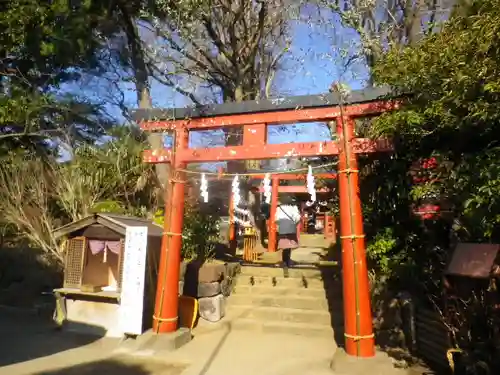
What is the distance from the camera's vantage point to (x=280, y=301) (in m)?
9.83

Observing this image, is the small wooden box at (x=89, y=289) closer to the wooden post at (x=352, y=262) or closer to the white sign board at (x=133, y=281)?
the white sign board at (x=133, y=281)

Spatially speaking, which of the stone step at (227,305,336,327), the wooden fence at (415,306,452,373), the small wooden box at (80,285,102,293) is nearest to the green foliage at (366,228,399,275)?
the wooden fence at (415,306,452,373)

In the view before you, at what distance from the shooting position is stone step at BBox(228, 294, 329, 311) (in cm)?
960

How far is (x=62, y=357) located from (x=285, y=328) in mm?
4257

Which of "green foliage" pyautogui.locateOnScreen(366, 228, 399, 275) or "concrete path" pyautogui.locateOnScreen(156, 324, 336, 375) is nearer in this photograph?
"concrete path" pyautogui.locateOnScreen(156, 324, 336, 375)

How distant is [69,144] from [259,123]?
6.53 m

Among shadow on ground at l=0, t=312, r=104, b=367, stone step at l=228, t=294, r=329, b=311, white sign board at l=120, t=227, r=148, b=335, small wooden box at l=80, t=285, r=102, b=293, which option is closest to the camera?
shadow on ground at l=0, t=312, r=104, b=367

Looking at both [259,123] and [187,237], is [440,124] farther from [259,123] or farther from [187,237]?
[187,237]

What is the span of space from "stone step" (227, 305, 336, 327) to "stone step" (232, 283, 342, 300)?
0.62 metres

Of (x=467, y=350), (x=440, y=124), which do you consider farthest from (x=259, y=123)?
(x=467, y=350)

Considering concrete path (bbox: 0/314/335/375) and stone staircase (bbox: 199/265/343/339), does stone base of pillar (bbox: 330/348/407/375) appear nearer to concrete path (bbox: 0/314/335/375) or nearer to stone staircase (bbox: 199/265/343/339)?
concrete path (bbox: 0/314/335/375)

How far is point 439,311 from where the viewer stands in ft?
20.4

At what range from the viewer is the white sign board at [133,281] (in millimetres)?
8477

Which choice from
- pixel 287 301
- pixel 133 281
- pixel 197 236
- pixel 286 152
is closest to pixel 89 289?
pixel 133 281
